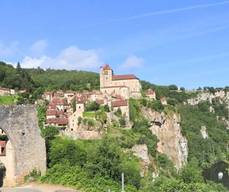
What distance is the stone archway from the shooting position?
96.3 feet

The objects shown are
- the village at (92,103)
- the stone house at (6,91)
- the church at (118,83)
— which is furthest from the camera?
the stone house at (6,91)

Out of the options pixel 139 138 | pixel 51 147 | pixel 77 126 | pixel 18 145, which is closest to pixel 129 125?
pixel 139 138

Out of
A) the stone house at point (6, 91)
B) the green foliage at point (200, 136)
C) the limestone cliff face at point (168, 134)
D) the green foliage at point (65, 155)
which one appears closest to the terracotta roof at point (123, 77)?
the limestone cliff face at point (168, 134)

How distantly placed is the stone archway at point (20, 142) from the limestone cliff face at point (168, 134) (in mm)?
44163

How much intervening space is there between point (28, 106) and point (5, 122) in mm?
1571

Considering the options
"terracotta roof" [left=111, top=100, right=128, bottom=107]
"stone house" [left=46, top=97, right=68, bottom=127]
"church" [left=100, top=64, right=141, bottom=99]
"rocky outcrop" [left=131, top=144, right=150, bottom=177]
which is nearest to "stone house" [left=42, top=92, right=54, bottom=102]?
"stone house" [left=46, top=97, right=68, bottom=127]

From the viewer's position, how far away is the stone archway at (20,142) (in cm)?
2934

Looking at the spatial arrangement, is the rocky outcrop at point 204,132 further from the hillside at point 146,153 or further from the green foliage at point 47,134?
the green foliage at point 47,134

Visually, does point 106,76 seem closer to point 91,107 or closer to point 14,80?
point 14,80

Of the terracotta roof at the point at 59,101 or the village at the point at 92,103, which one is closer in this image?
the village at the point at 92,103

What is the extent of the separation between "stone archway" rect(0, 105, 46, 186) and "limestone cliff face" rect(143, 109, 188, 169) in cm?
4416

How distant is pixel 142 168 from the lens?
176ft

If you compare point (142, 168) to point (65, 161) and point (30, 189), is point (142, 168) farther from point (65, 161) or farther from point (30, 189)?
point (30, 189)

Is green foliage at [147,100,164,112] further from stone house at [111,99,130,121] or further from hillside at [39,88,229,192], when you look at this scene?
stone house at [111,99,130,121]
